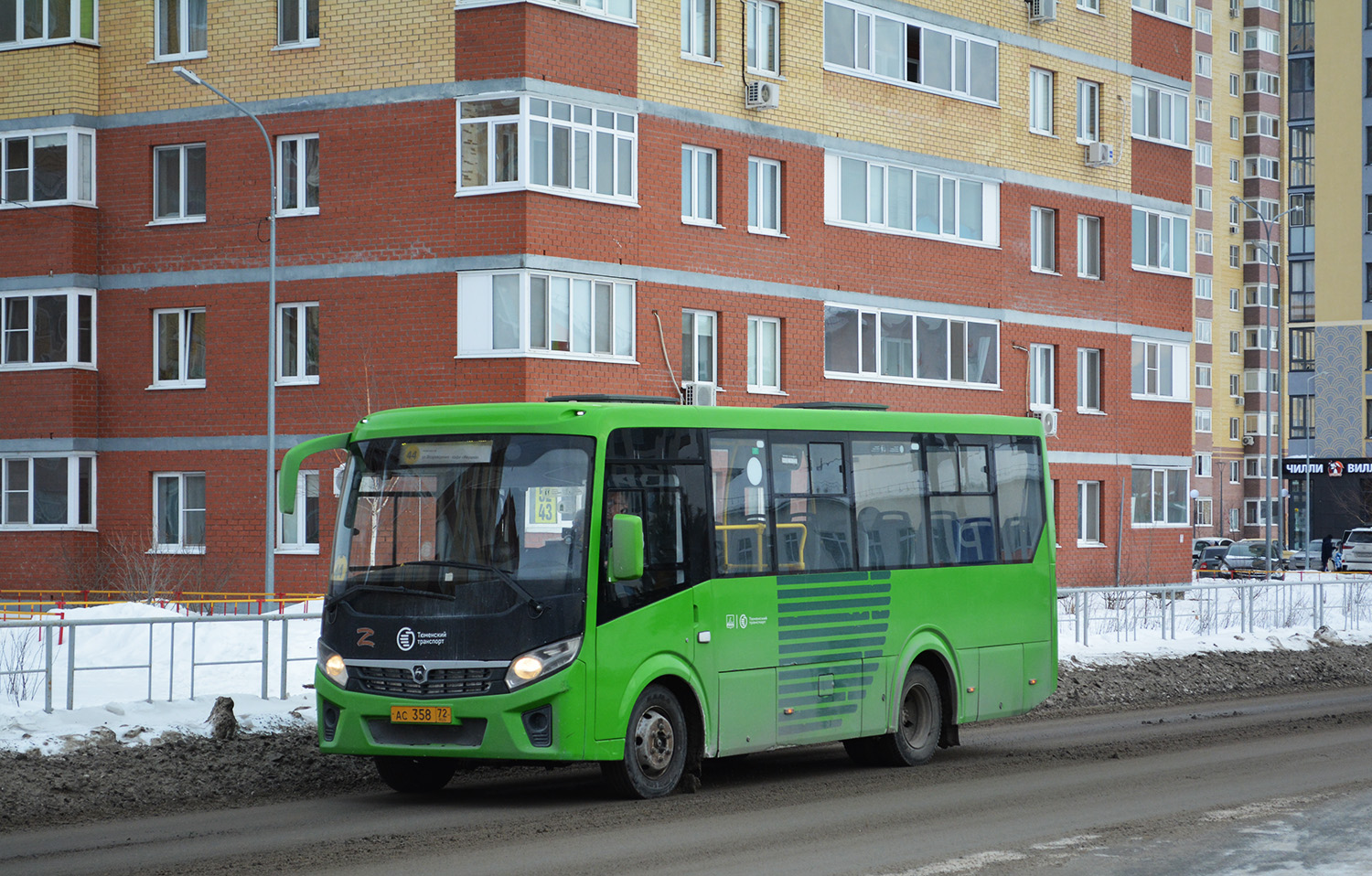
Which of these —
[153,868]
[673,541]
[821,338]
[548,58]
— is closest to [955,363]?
[821,338]

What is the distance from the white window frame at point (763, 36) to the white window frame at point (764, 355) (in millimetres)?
4939

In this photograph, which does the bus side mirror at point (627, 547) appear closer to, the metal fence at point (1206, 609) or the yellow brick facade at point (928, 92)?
the metal fence at point (1206, 609)

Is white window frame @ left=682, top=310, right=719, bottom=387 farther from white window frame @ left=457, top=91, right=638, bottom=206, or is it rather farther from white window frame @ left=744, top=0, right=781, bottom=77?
white window frame @ left=744, top=0, right=781, bottom=77

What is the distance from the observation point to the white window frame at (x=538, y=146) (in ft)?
107

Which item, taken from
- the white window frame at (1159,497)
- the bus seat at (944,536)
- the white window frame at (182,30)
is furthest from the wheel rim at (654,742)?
the white window frame at (1159,497)

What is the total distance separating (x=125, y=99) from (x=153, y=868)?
28.9m

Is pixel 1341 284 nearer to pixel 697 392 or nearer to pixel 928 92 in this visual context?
pixel 928 92

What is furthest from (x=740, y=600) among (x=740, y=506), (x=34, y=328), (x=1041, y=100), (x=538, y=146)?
(x=1041, y=100)

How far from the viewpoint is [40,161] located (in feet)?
120

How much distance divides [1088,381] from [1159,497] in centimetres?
412

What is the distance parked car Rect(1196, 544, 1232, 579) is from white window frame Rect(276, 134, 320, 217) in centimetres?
3126

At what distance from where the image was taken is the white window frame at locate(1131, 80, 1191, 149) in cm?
4691

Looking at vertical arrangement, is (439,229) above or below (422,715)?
above

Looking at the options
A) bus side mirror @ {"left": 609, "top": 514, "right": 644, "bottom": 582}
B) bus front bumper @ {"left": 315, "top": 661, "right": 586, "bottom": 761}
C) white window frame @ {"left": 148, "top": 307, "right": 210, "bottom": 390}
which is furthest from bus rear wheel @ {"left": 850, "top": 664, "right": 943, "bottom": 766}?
→ white window frame @ {"left": 148, "top": 307, "right": 210, "bottom": 390}
